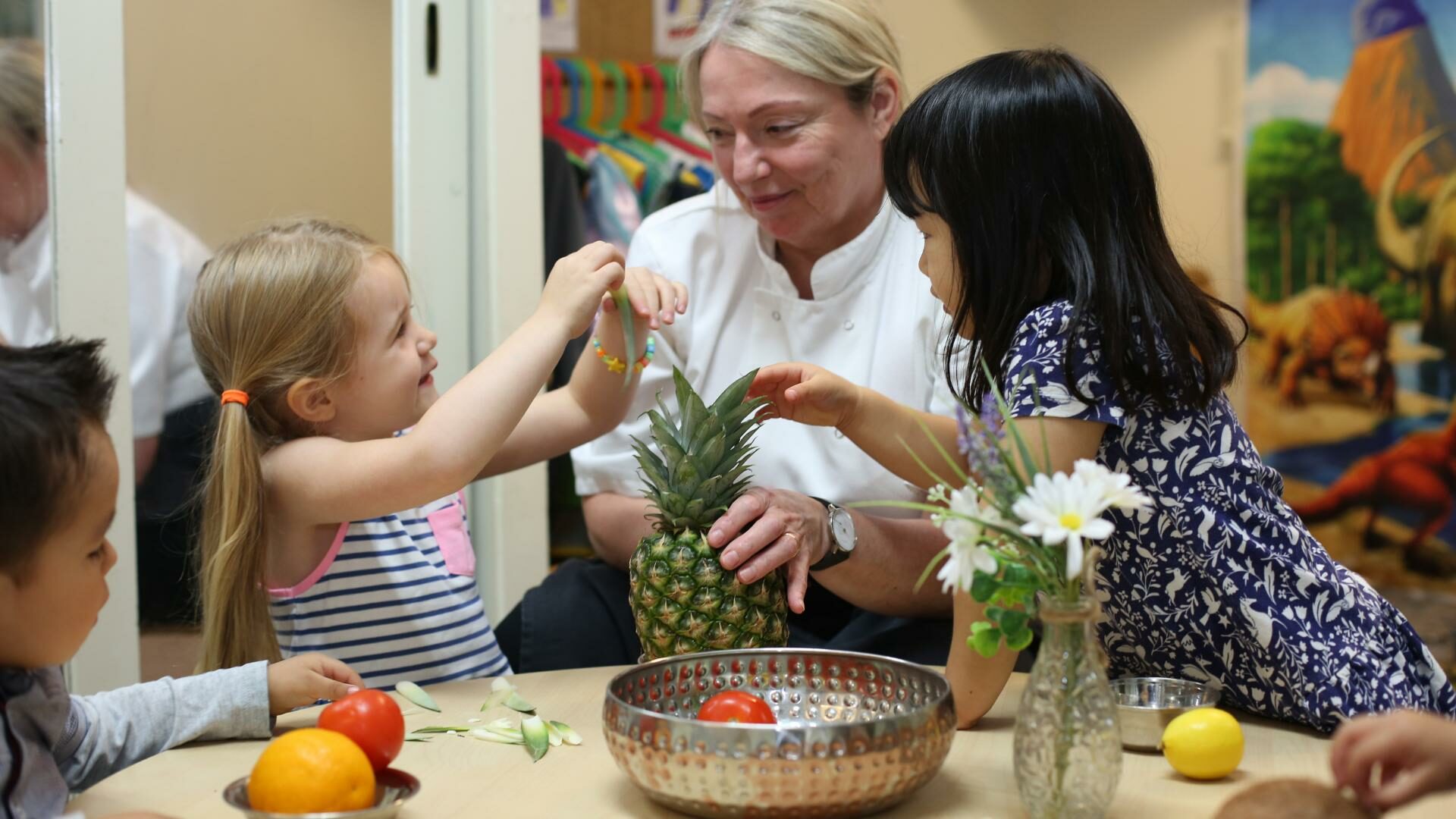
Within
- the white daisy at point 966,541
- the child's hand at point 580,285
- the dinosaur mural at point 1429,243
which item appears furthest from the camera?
the dinosaur mural at point 1429,243

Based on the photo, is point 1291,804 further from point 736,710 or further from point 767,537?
point 767,537

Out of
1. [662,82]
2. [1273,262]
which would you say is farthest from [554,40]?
[1273,262]

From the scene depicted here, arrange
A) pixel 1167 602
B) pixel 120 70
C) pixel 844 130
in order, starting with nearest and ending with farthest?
pixel 1167 602 → pixel 844 130 → pixel 120 70

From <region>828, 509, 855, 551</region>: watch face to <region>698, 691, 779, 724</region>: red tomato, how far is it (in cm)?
53

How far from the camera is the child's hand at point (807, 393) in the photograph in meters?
1.70

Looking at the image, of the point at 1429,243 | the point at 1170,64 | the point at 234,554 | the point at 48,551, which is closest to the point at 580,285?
the point at 234,554

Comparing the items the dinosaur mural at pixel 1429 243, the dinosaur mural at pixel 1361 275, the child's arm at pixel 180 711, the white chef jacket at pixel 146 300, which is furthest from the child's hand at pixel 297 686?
the dinosaur mural at pixel 1429 243

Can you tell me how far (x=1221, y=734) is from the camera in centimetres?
115

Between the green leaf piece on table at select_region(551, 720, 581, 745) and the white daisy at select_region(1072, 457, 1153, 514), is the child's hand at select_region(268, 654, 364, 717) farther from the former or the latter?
the white daisy at select_region(1072, 457, 1153, 514)

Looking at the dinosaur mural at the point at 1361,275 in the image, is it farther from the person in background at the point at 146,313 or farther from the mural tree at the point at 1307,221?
the person in background at the point at 146,313

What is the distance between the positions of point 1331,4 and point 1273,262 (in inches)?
31.7

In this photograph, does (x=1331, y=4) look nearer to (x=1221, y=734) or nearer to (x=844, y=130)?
(x=844, y=130)

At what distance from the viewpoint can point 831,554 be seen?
1687 millimetres

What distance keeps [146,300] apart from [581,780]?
1752 millimetres
